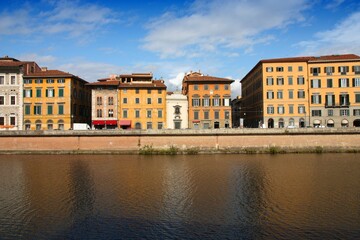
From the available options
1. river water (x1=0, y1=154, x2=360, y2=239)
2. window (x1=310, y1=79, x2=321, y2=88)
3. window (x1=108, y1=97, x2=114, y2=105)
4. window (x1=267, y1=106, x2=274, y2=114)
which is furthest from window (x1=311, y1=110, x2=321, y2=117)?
window (x1=108, y1=97, x2=114, y2=105)

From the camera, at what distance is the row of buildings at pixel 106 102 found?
55.3m

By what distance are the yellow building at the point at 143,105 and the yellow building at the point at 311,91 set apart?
18301mm

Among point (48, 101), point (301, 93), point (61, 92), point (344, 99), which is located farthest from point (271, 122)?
point (48, 101)

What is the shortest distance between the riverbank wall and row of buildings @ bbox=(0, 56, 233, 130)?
338 inches

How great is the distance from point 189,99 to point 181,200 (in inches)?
1498

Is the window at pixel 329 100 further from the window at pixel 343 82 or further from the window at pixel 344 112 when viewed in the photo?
the window at pixel 343 82

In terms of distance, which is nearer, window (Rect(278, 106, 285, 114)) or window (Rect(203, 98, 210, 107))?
window (Rect(278, 106, 285, 114))

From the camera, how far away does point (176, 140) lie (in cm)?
4700

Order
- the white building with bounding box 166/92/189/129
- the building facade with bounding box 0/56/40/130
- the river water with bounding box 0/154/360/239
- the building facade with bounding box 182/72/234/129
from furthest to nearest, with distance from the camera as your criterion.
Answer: the white building with bounding box 166/92/189/129 → the building facade with bounding box 182/72/234/129 → the building facade with bounding box 0/56/40/130 → the river water with bounding box 0/154/360/239

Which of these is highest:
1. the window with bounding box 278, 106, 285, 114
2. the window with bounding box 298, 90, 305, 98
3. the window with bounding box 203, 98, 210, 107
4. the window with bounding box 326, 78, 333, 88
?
the window with bounding box 326, 78, 333, 88

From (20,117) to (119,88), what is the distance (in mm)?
17534

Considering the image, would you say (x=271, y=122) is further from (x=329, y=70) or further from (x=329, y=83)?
(x=329, y=70)

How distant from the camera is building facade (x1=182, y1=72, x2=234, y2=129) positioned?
2263 inches

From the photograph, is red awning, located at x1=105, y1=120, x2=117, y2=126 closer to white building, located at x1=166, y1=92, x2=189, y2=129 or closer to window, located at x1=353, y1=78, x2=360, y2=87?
white building, located at x1=166, y1=92, x2=189, y2=129
